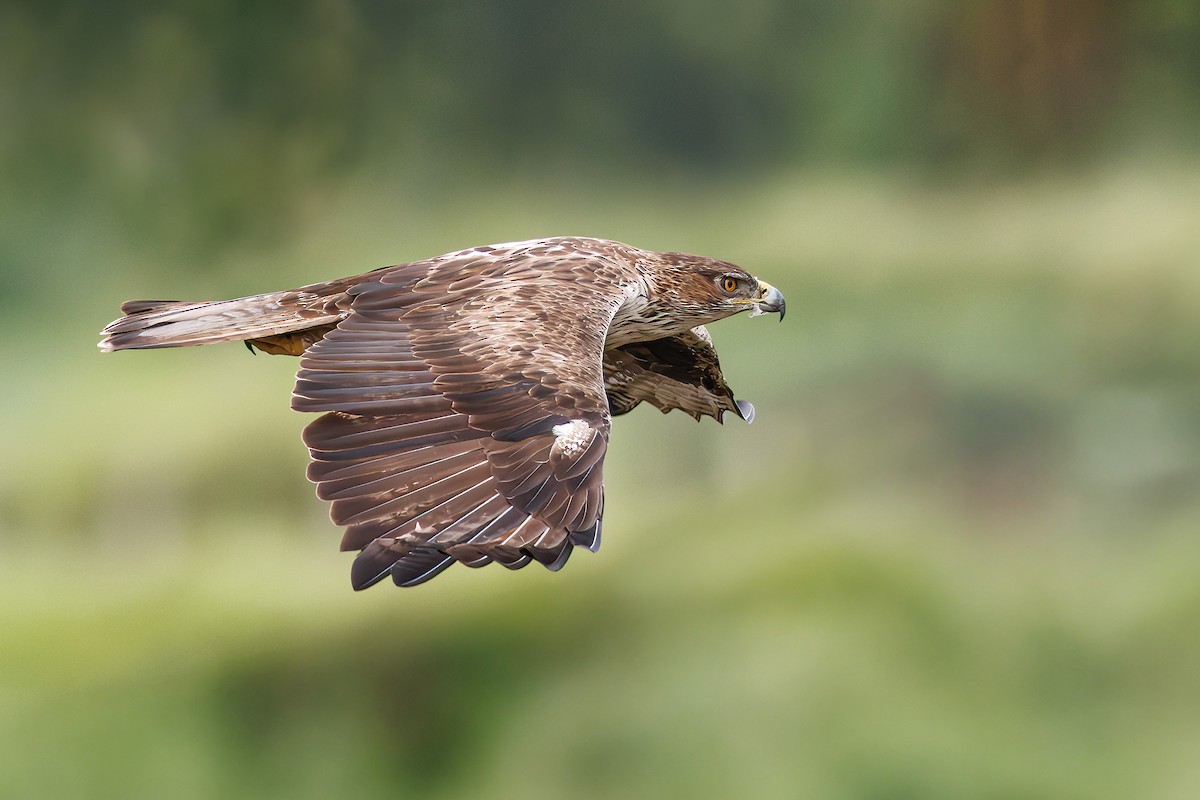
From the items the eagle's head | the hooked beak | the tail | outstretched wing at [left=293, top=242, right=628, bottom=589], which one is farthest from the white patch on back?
the hooked beak

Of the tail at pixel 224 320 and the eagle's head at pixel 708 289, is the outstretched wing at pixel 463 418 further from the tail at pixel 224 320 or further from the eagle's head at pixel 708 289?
the eagle's head at pixel 708 289

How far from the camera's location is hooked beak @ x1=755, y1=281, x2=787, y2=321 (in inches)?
229

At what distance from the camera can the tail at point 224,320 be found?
16.6 ft

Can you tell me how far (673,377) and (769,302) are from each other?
0.60 meters

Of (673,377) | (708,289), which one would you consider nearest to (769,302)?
(708,289)

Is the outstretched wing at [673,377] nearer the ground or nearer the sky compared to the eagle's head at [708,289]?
nearer the ground

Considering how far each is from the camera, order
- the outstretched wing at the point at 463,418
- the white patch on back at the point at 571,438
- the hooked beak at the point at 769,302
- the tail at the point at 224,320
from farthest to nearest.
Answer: the hooked beak at the point at 769,302
the tail at the point at 224,320
the white patch on back at the point at 571,438
the outstretched wing at the point at 463,418

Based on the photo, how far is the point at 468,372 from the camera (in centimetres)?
436

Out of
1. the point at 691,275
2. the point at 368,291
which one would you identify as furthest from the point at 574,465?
the point at 691,275

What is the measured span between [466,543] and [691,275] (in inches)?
88.6

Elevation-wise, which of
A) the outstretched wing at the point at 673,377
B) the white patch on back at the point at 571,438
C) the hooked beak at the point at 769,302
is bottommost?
the outstretched wing at the point at 673,377

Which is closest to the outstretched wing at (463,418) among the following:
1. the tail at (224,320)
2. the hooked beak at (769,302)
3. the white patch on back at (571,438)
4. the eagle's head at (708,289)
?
the white patch on back at (571,438)

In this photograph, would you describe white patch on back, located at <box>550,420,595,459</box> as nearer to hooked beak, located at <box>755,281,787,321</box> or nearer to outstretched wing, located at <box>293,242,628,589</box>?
outstretched wing, located at <box>293,242,628,589</box>

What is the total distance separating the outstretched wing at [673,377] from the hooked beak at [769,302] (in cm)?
30
